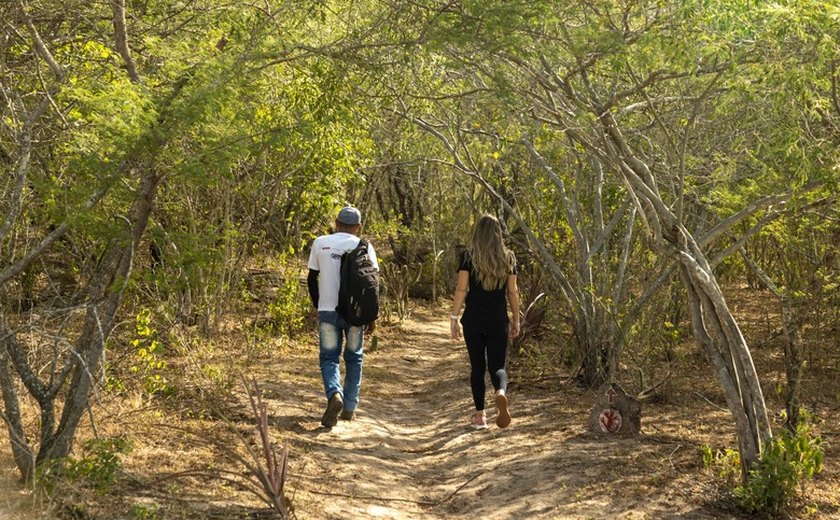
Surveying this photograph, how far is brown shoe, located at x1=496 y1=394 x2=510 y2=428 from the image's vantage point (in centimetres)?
843

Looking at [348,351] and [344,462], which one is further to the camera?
[348,351]

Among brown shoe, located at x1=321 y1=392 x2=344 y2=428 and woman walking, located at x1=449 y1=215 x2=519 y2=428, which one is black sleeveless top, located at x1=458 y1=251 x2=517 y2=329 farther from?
brown shoe, located at x1=321 y1=392 x2=344 y2=428

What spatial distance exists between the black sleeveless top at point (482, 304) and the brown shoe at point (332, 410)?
4.00 ft

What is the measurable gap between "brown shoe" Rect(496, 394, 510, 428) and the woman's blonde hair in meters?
0.91

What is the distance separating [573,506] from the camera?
6578mm

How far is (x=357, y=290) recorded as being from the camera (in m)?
8.38

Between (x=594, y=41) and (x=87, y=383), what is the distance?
3.76 m

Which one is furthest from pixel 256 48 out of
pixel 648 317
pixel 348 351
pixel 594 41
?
pixel 648 317

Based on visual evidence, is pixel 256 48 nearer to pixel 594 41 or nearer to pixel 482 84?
pixel 594 41

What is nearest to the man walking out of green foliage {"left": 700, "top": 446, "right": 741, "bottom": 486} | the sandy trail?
the sandy trail

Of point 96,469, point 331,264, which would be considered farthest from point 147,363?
point 96,469

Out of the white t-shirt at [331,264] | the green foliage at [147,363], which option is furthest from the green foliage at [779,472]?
the green foliage at [147,363]

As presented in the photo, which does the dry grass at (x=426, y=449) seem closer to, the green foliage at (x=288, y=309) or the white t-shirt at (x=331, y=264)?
the white t-shirt at (x=331, y=264)

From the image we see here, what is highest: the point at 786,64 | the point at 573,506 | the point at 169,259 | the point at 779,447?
the point at 786,64
